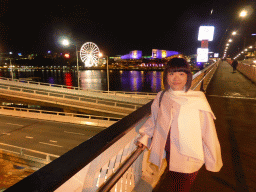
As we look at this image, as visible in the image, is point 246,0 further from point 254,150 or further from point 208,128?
point 208,128

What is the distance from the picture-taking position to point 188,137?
1674 millimetres

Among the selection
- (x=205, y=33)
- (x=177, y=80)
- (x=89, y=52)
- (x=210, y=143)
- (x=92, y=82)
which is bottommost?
(x=92, y=82)

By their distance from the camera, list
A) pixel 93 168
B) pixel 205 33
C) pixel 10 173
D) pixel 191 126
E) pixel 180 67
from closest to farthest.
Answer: pixel 93 168
pixel 191 126
pixel 180 67
pixel 10 173
pixel 205 33

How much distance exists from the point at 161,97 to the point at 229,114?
4.71 metres

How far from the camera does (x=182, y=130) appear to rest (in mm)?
1683

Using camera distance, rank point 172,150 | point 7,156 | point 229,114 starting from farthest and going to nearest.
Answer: point 7,156 < point 229,114 < point 172,150

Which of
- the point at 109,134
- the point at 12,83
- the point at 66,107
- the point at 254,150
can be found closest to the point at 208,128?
the point at 109,134

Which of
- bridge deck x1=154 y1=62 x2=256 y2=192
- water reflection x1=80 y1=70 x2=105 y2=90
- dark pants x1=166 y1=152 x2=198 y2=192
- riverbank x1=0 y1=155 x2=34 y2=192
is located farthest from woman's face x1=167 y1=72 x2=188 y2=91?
water reflection x1=80 y1=70 x2=105 y2=90

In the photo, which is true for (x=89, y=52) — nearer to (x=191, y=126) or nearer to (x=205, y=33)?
(x=205, y=33)

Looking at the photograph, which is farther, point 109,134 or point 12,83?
point 12,83

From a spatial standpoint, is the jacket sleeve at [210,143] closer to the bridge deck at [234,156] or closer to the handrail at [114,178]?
the handrail at [114,178]

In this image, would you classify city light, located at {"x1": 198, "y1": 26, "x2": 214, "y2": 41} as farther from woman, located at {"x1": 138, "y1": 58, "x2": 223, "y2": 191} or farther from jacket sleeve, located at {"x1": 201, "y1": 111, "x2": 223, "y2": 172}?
jacket sleeve, located at {"x1": 201, "y1": 111, "x2": 223, "y2": 172}

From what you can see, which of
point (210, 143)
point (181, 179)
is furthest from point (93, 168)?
point (210, 143)

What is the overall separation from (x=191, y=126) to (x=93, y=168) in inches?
35.4
